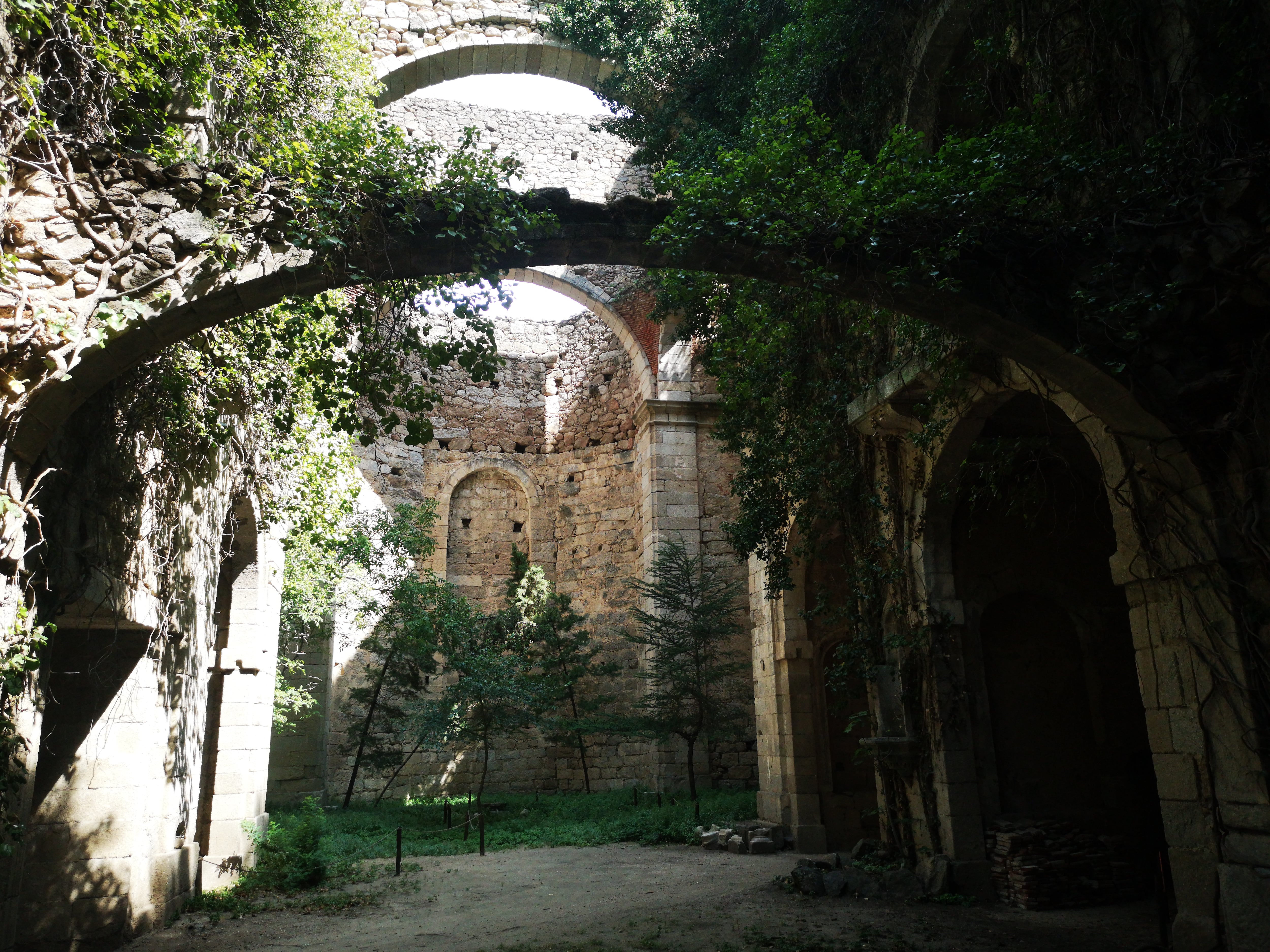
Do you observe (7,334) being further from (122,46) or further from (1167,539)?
(1167,539)

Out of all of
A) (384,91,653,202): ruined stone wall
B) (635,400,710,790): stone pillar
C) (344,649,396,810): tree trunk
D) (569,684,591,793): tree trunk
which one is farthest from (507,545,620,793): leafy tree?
(384,91,653,202): ruined stone wall

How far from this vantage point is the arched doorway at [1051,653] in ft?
25.2

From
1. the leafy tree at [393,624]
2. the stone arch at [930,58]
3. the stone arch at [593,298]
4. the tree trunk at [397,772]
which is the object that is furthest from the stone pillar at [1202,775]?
the stone arch at [593,298]

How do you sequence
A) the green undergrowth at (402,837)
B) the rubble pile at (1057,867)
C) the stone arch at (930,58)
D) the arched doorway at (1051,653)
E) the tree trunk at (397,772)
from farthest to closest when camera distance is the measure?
the tree trunk at (397,772) < the green undergrowth at (402,837) < the arched doorway at (1051,653) < the stone arch at (930,58) < the rubble pile at (1057,867)

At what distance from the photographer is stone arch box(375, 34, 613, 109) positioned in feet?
43.7

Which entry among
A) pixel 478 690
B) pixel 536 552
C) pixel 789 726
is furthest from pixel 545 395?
pixel 789 726

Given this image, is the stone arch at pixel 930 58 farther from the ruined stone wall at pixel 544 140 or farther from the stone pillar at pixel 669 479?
the ruined stone wall at pixel 544 140

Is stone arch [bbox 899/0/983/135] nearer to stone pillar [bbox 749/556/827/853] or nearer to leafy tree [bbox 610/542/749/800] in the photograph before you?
stone pillar [bbox 749/556/827/853]

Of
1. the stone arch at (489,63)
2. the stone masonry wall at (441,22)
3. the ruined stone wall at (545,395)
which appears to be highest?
the stone masonry wall at (441,22)

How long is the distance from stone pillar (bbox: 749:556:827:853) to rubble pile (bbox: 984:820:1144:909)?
364 cm

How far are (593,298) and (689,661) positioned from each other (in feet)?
24.0

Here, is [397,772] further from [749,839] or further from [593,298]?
[593,298]

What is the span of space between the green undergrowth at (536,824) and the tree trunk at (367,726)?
355 millimetres

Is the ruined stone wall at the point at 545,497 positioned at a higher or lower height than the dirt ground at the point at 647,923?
higher
